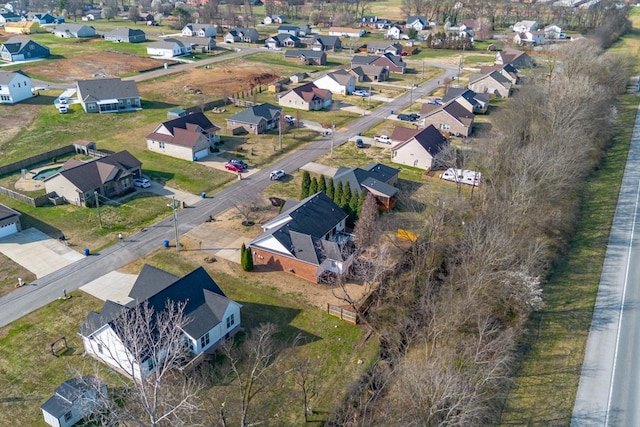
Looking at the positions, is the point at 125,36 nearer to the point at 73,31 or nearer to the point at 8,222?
the point at 73,31

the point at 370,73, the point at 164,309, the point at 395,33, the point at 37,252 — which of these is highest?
the point at 395,33

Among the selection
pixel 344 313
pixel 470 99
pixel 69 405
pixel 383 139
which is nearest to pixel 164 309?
pixel 69 405

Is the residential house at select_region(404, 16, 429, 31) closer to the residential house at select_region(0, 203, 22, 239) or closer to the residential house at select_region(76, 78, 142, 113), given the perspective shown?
the residential house at select_region(76, 78, 142, 113)

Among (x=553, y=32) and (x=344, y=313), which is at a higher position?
(x=553, y=32)

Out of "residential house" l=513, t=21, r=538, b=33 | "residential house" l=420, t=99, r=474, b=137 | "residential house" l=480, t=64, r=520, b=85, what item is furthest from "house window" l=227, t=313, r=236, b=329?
"residential house" l=513, t=21, r=538, b=33

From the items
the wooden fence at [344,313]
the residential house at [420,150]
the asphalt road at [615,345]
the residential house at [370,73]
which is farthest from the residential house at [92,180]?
the residential house at [370,73]

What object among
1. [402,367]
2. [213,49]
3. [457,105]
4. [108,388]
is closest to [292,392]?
[402,367]

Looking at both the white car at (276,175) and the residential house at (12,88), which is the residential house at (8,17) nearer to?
the residential house at (12,88)
